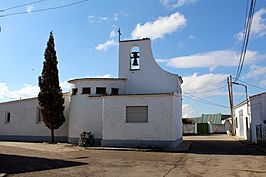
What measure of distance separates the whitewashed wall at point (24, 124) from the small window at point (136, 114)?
319 inches

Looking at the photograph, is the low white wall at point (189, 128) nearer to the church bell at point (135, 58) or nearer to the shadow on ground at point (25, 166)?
the church bell at point (135, 58)

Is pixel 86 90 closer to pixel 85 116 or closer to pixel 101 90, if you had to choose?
pixel 101 90

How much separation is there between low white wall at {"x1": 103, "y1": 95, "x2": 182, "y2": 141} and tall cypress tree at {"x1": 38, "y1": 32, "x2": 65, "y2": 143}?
5986mm

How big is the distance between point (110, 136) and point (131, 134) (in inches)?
60.2

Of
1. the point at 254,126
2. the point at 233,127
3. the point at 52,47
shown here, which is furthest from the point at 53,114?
the point at 233,127

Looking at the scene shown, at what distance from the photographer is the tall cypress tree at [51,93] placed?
25.2m

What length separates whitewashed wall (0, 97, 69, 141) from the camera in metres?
27.0

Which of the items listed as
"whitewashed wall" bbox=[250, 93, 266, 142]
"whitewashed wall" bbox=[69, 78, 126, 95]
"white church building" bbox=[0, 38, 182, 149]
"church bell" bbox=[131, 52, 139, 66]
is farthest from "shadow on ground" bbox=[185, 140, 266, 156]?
"church bell" bbox=[131, 52, 139, 66]

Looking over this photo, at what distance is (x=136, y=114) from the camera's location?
67.6 feet

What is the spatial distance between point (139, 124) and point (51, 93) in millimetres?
9103

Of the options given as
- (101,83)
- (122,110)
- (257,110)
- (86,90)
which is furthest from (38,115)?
(257,110)

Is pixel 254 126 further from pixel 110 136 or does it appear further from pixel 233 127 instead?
pixel 233 127

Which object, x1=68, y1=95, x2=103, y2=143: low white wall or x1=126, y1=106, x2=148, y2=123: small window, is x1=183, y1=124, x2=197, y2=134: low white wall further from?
x1=126, y1=106, x2=148, y2=123: small window

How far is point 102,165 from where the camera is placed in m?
12.4
